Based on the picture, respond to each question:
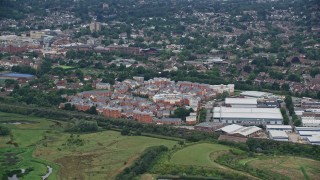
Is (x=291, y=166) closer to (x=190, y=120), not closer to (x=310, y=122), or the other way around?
(x=310, y=122)

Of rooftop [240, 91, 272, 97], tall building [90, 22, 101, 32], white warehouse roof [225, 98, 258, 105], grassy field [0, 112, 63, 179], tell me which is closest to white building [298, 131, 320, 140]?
white warehouse roof [225, 98, 258, 105]

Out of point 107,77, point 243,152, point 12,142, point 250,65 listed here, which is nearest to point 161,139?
point 243,152

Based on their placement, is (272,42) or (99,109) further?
(272,42)

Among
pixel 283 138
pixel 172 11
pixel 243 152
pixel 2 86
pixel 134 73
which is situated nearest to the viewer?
pixel 243 152

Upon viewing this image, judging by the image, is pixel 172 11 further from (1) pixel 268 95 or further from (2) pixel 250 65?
(1) pixel 268 95

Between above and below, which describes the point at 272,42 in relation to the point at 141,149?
above

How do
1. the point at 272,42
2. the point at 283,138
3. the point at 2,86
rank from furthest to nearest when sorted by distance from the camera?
1. the point at 272,42
2. the point at 2,86
3. the point at 283,138
